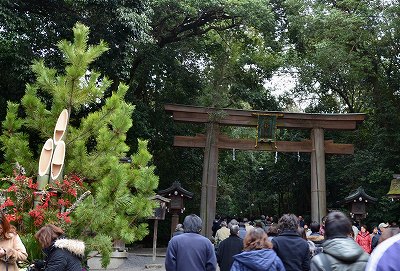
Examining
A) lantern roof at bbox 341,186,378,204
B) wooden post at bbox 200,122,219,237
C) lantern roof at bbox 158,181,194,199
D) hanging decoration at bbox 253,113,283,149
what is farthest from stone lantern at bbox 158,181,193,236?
lantern roof at bbox 341,186,378,204

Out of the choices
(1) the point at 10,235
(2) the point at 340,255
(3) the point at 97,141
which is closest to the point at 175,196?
(3) the point at 97,141

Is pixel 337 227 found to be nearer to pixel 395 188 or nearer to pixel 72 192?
pixel 72 192

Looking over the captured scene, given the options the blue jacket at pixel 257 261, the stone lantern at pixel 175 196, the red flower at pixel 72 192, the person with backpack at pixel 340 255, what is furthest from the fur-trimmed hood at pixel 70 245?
the stone lantern at pixel 175 196

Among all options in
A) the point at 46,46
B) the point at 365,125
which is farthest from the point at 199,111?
the point at 365,125

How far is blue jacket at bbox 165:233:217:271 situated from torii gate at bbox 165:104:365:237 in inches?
453

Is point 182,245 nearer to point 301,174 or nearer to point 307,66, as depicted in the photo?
point 307,66

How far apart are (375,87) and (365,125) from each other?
328 cm

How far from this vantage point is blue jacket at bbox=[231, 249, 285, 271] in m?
3.87

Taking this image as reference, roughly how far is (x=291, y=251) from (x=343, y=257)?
2081mm

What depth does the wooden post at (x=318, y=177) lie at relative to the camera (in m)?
16.1

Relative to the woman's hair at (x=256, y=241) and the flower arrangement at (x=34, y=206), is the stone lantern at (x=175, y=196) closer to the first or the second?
the flower arrangement at (x=34, y=206)

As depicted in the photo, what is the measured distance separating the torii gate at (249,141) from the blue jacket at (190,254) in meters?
11.5

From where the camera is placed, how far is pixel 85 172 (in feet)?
27.2

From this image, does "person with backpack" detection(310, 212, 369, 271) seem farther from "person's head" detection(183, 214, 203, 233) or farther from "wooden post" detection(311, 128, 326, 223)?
"wooden post" detection(311, 128, 326, 223)
